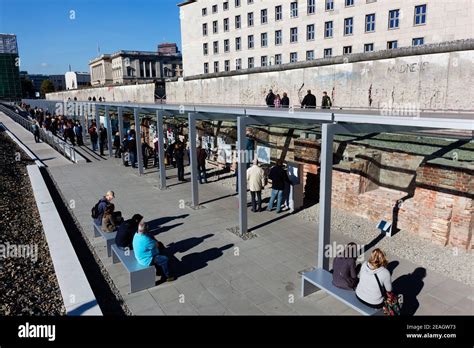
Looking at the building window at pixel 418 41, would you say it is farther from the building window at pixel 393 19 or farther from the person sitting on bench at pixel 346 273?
the person sitting on bench at pixel 346 273

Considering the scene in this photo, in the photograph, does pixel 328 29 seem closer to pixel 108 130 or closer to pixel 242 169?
pixel 108 130

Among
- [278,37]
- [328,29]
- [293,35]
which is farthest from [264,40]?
[328,29]

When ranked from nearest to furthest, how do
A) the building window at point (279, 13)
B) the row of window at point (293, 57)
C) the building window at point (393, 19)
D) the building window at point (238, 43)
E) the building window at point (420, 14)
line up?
the building window at point (420, 14), the building window at point (393, 19), the row of window at point (293, 57), the building window at point (279, 13), the building window at point (238, 43)

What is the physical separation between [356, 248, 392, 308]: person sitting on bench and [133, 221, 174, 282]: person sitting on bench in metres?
3.27

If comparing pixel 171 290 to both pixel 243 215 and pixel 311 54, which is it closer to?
pixel 243 215

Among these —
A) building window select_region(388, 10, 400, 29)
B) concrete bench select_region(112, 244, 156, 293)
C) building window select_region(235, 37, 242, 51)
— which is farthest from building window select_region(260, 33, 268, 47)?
concrete bench select_region(112, 244, 156, 293)

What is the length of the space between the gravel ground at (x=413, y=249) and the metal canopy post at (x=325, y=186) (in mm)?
1855

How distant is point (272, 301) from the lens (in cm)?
587

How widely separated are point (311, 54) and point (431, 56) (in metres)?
29.6

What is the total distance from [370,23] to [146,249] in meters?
34.6

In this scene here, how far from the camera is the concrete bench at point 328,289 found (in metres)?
4.97

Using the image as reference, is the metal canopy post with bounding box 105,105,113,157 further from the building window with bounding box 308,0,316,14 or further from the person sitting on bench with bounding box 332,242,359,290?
the building window with bounding box 308,0,316,14

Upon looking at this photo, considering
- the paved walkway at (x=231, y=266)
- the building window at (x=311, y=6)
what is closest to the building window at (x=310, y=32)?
the building window at (x=311, y=6)

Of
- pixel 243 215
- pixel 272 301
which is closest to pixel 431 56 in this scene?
pixel 243 215
